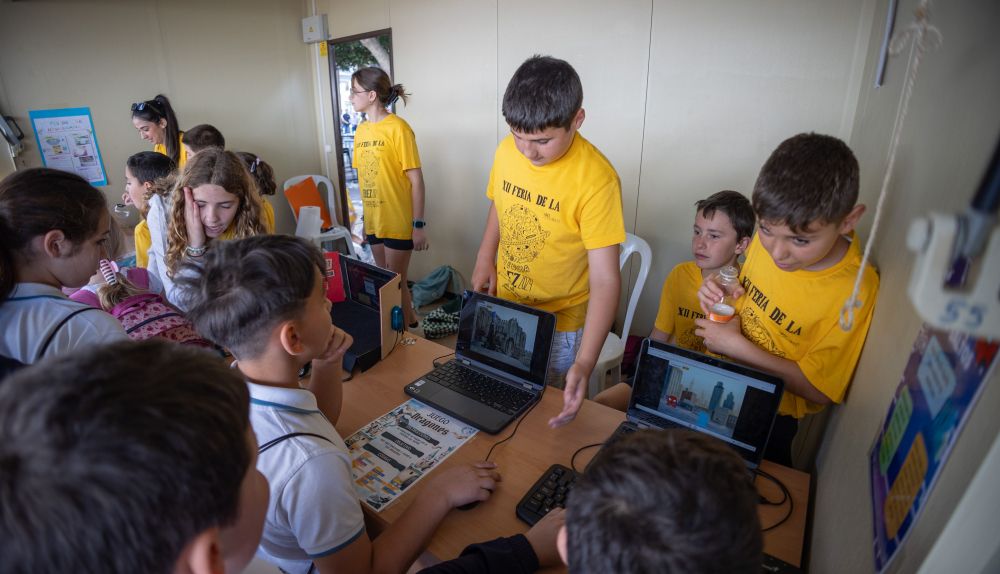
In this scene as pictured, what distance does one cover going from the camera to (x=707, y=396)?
1.15 meters

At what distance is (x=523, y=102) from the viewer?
4.32 ft

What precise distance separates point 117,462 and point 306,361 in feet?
2.12

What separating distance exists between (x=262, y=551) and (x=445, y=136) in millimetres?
3356

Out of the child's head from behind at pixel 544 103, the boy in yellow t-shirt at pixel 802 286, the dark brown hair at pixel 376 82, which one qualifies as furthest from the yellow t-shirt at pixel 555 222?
the dark brown hair at pixel 376 82

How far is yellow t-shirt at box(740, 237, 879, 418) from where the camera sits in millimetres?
1083

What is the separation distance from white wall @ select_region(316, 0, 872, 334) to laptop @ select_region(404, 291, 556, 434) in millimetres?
1734

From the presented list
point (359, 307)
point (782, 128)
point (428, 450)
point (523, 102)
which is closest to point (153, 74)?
point (359, 307)

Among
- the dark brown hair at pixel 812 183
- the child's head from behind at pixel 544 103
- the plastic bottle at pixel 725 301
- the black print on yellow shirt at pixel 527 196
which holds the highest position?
the child's head from behind at pixel 544 103

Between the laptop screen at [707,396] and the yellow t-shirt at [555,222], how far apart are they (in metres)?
0.42

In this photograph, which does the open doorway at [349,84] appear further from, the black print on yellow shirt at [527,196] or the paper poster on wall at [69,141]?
the black print on yellow shirt at [527,196]

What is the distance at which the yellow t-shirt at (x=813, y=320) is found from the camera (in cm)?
108

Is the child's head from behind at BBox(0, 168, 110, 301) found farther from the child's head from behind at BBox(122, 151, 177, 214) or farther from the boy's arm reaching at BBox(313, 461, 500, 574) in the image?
the child's head from behind at BBox(122, 151, 177, 214)

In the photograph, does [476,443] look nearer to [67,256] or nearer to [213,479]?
[213,479]

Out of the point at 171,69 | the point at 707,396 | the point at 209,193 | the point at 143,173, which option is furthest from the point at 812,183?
the point at 171,69
